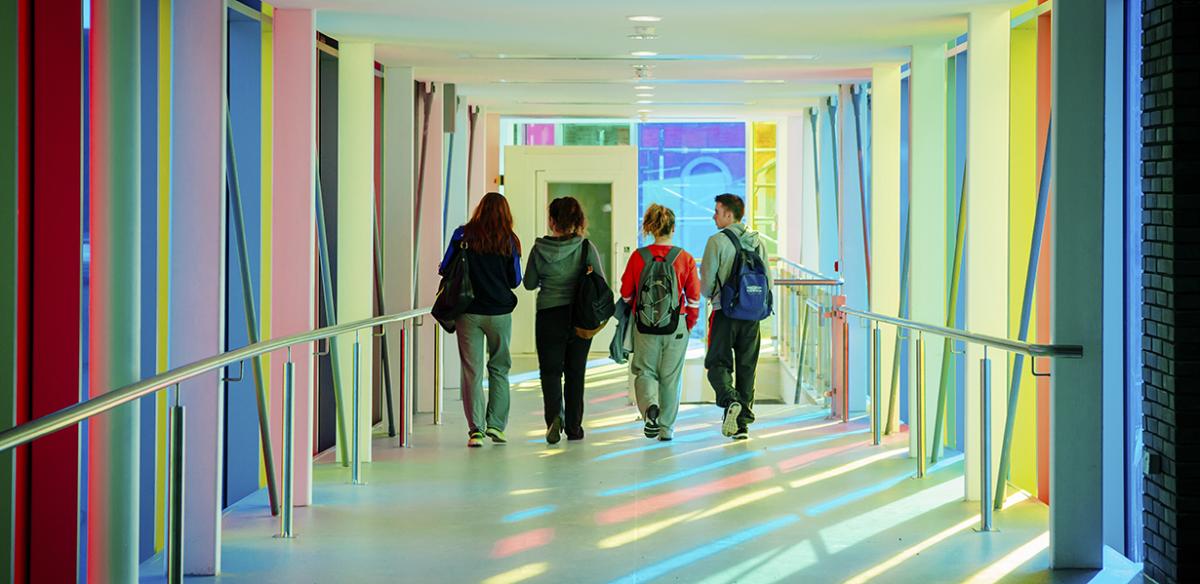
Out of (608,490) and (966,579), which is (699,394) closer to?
(608,490)

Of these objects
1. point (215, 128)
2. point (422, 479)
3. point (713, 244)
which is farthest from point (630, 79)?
point (215, 128)

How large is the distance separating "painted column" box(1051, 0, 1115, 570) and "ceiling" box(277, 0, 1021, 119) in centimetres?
135

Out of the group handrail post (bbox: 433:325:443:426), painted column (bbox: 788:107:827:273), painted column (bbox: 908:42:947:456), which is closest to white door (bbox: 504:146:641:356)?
painted column (bbox: 788:107:827:273)

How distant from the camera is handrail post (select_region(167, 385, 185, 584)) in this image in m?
4.23

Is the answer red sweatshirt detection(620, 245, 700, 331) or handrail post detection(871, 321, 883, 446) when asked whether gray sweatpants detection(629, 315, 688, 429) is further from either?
handrail post detection(871, 321, 883, 446)

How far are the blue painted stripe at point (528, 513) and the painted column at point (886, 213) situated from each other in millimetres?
3206

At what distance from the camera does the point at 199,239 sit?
5.41 meters

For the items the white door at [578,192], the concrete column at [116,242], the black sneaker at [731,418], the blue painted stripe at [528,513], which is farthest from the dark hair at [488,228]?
the white door at [578,192]

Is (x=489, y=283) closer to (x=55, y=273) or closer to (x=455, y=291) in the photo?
(x=455, y=291)

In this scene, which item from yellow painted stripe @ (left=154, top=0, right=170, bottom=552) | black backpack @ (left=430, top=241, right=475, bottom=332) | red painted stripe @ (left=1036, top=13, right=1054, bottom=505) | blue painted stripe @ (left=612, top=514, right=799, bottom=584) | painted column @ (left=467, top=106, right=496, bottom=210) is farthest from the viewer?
painted column @ (left=467, top=106, right=496, bottom=210)

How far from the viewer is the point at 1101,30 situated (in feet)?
16.6

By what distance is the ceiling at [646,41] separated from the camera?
662 centimetres

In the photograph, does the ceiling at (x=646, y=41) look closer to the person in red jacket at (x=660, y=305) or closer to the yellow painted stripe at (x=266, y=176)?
the yellow painted stripe at (x=266, y=176)

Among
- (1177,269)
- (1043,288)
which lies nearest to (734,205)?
(1043,288)
